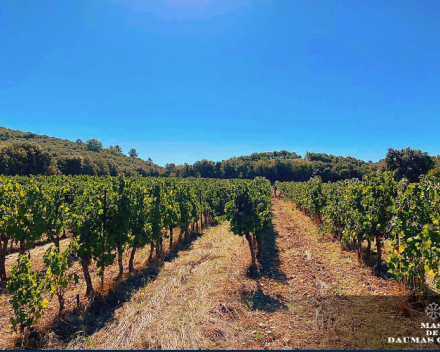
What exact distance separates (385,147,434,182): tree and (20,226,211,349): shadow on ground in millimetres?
69170

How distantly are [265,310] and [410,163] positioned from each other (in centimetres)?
7299

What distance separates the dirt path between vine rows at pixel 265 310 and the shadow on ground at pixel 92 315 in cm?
39

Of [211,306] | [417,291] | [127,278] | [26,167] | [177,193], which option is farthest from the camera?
[26,167]

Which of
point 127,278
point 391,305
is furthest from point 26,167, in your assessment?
point 391,305

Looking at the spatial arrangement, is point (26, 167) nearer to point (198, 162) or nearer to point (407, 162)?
point (198, 162)

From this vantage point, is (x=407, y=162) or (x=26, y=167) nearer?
(x=26, y=167)

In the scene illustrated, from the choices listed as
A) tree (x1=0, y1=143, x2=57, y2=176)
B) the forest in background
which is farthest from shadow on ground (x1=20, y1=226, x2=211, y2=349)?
tree (x1=0, y1=143, x2=57, y2=176)

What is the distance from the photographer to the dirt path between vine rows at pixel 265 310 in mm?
6181

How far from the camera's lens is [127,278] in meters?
10.9

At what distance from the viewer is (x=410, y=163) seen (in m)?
59.6

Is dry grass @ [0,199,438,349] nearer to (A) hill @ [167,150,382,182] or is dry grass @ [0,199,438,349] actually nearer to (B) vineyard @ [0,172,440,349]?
(B) vineyard @ [0,172,440,349]

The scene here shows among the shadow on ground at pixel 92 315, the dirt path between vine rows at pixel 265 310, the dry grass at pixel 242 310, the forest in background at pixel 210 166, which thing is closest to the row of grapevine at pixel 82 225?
the shadow on ground at pixel 92 315

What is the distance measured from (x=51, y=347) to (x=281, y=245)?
42.5 feet

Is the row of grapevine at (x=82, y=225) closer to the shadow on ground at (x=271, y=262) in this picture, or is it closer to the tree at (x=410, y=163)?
the shadow on ground at (x=271, y=262)
